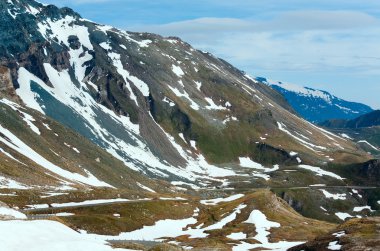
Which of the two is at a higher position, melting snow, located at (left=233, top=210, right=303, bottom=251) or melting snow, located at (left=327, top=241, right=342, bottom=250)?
melting snow, located at (left=327, top=241, right=342, bottom=250)

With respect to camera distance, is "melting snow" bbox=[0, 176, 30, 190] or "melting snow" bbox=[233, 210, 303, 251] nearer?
"melting snow" bbox=[233, 210, 303, 251]

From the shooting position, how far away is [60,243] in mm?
42844

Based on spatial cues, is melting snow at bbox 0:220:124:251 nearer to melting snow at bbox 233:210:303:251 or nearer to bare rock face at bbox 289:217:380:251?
bare rock face at bbox 289:217:380:251

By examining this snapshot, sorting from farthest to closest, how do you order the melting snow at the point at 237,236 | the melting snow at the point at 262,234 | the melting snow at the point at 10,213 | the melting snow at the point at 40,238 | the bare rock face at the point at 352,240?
the melting snow at the point at 237,236 < the melting snow at the point at 262,234 < the bare rock face at the point at 352,240 < the melting snow at the point at 10,213 < the melting snow at the point at 40,238

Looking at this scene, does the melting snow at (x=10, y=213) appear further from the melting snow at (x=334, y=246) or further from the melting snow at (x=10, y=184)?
the melting snow at (x=10, y=184)

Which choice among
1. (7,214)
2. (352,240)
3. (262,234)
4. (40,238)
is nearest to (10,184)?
(262,234)

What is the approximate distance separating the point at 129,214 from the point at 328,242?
77093 mm

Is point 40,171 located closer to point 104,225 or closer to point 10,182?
point 10,182

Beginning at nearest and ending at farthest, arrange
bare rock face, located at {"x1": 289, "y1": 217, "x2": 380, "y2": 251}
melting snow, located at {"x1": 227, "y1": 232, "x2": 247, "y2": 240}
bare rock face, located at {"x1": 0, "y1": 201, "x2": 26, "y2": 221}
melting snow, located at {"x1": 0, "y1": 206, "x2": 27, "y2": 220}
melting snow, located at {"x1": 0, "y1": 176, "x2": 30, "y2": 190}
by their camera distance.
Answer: bare rock face, located at {"x1": 0, "y1": 201, "x2": 26, "y2": 221} → melting snow, located at {"x1": 0, "y1": 206, "x2": 27, "y2": 220} → bare rock face, located at {"x1": 289, "y1": 217, "x2": 380, "y2": 251} → melting snow, located at {"x1": 227, "y1": 232, "x2": 247, "y2": 240} → melting snow, located at {"x1": 0, "y1": 176, "x2": 30, "y2": 190}

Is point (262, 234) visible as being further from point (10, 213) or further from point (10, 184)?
point (10, 213)

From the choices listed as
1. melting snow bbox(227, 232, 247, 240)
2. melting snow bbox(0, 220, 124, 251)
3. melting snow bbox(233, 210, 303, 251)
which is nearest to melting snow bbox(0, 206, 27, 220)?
melting snow bbox(0, 220, 124, 251)

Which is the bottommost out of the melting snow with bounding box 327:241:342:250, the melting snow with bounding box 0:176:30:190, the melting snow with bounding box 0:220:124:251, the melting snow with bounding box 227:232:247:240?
the melting snow with bounding box 227:232:247:240

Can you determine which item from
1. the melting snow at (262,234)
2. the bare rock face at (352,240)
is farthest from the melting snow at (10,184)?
the bare rock face at (352,240)

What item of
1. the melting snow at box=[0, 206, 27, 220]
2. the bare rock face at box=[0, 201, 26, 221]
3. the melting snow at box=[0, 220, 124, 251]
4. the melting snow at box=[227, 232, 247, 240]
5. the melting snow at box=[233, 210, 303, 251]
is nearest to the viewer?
the melting snow at box=[0, 220, 124, 251]
